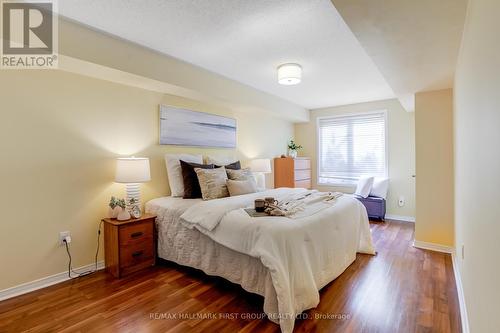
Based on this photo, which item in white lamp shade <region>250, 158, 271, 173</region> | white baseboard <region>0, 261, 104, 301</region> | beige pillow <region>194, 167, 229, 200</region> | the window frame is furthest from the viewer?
the window frame

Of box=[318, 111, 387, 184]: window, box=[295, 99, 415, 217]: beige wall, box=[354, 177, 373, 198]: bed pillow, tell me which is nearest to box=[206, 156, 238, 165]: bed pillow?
box=[354, 177, 373, 198]: bed pillow

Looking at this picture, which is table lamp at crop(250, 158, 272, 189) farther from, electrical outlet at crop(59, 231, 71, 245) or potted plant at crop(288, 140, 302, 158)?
electrical outlet at crop(59, 231, 71, 245)

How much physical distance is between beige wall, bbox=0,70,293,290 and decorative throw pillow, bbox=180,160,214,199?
1.57ft

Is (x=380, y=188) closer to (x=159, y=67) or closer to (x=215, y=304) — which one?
(x=215, y=304)

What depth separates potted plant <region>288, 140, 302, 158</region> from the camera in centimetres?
552

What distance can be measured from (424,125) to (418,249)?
1.65 metres

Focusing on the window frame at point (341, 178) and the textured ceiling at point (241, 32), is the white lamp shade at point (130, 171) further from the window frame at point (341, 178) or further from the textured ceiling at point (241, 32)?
the window frame at point (341, 178)

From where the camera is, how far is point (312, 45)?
8.48 ft

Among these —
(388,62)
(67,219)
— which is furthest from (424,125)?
(67,219)

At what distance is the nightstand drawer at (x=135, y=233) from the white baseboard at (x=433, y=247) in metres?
3.45

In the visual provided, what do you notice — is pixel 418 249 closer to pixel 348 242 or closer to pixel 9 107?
pixel 348 242

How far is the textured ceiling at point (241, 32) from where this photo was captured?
6.38 ft

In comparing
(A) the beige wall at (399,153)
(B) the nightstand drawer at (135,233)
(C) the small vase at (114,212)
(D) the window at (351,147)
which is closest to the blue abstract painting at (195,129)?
(C) the small vase at (114,212)

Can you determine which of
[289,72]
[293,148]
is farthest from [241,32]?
[293,148]
